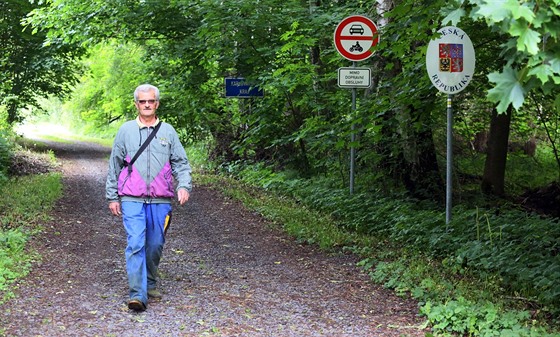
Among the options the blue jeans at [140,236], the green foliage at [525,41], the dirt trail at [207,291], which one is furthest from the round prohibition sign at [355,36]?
the green foliage at [525,41]

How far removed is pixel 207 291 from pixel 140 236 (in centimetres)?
108

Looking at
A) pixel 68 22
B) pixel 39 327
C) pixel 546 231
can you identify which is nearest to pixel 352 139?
pixel 546 231

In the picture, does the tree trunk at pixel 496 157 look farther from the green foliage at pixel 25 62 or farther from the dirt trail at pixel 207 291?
the green foliage at pixel 25 62

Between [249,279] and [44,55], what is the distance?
1971 centimetres

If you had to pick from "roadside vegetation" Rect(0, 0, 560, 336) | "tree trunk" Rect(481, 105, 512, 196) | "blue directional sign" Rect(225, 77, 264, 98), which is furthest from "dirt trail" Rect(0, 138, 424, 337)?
"blue directional sign" Rect(225, 77, 264, 98)

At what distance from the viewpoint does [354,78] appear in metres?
11.4

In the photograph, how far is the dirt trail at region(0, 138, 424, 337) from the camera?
564 cm

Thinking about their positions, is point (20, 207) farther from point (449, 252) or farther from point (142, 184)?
point (449, 252)

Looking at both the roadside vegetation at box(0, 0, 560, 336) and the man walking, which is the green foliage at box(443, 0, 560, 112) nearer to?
the roadside vegetation at box(0, 0, 560, 336)

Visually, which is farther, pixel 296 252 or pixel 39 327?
pixel 296 252

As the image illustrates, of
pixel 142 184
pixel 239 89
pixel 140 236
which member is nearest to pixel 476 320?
pixel 140 236

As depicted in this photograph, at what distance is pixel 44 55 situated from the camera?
24.6 meters

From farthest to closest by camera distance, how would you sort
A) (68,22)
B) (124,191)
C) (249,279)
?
(68,22)
(249,279)
(124,191)

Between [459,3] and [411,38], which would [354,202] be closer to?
[411,38]
